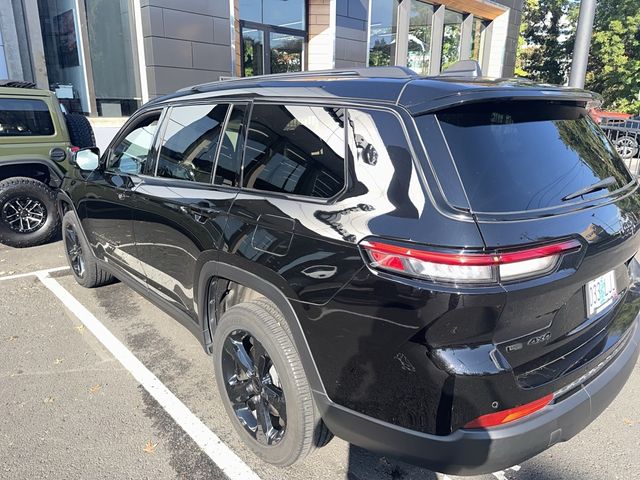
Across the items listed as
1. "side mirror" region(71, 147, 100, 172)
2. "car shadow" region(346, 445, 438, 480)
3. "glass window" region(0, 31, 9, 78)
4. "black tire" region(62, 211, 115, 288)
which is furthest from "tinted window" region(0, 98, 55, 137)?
"car shadow" region(346, 445, 438, 480)

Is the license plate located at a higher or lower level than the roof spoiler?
lower

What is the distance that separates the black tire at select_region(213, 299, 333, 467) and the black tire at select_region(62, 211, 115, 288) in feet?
8.08

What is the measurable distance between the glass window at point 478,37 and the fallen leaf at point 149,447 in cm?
1726

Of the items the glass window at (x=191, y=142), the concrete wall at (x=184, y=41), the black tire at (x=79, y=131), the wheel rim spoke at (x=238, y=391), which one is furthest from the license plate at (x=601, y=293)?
the concrete wall at (x=184, y=41)

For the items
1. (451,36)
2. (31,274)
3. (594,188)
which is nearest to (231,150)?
(594,188)

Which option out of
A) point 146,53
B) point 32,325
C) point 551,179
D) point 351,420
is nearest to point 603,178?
point 551,179

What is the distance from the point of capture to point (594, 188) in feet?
6.82

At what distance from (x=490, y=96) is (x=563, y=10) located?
3547 centimetres

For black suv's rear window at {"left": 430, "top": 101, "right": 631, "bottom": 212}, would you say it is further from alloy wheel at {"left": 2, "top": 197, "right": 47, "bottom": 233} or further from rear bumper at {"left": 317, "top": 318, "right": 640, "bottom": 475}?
alloy wheel at {"left": 2, "top": 197, "right": 47, "bottom": 233}

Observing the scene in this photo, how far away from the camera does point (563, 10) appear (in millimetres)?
30859

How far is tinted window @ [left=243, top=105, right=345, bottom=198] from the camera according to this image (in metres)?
2.02

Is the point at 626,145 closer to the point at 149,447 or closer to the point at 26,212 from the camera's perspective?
the point at 26,212

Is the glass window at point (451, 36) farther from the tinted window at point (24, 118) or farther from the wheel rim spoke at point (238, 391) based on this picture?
the wheel rim spoke at point (238, 391)

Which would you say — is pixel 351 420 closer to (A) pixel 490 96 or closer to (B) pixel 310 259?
(B) pixel 310 259
